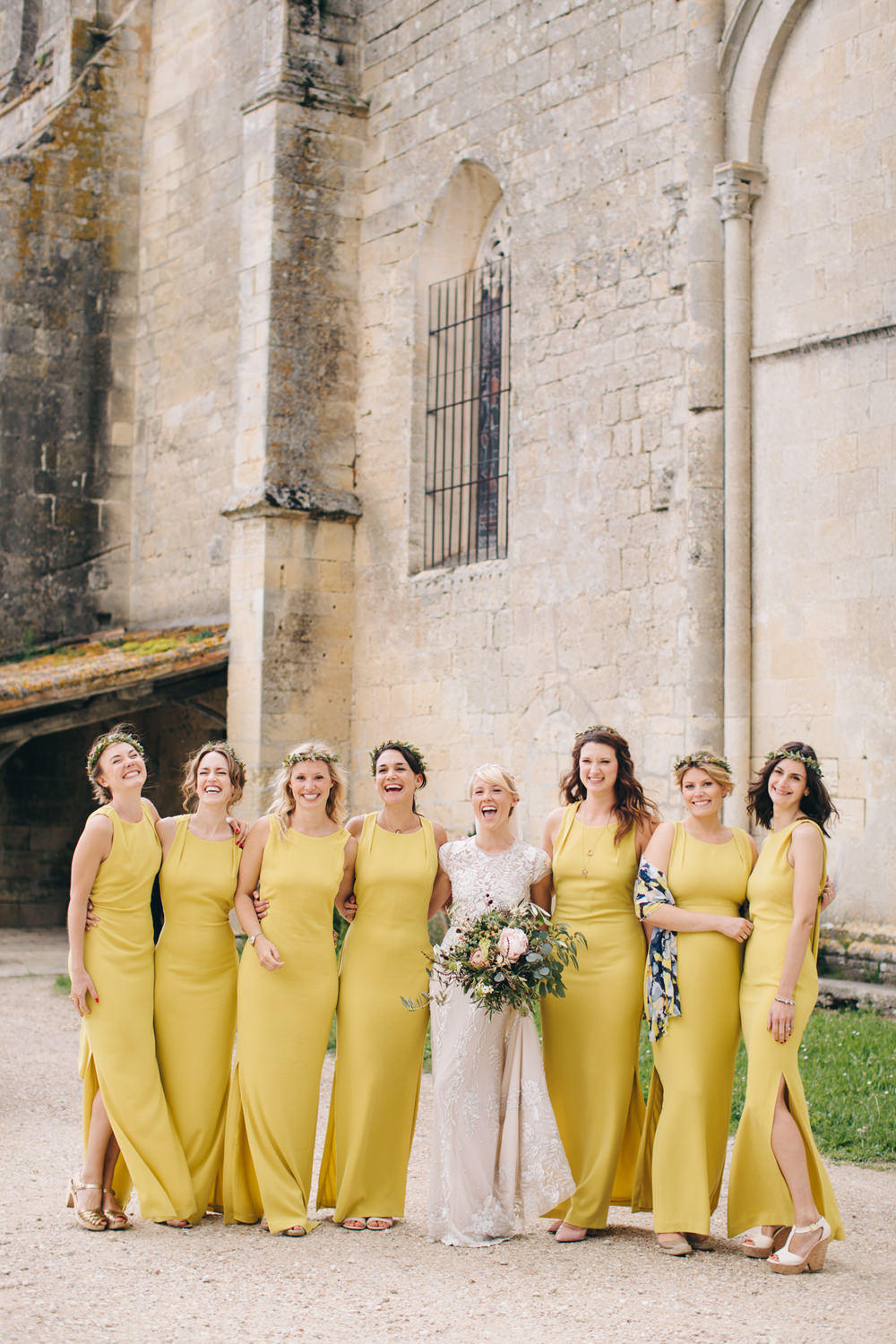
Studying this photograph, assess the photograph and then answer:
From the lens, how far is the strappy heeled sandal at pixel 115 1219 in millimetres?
4918

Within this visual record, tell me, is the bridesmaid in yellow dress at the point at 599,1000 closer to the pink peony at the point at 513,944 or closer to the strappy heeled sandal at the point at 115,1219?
the pink peony at the point at 513,944

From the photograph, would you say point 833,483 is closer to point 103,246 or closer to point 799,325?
point 799,325

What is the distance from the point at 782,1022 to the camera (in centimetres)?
461

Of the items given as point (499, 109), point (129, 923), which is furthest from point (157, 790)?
point (129, 923)

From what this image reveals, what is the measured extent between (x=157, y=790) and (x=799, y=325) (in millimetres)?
9227

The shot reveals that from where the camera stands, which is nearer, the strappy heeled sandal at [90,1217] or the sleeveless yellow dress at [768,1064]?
the sleeveless yellow dress at [768,1064]

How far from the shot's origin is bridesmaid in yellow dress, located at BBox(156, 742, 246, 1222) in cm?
505

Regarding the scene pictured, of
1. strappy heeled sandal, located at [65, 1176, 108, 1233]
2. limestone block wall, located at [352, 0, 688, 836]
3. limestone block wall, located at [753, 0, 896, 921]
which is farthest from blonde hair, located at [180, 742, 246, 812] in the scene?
limestone block wall, located at [352, 0, 688, 836]

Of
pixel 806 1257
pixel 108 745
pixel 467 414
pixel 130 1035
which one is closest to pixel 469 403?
pixel 467 414

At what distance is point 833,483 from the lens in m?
9.12

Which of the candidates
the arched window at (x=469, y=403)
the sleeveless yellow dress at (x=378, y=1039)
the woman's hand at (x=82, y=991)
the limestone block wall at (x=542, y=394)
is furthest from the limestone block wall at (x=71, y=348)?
the sleeveless yellow dress at (x=378, y=1039)

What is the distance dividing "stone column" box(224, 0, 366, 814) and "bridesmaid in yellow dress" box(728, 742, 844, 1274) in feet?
27.8

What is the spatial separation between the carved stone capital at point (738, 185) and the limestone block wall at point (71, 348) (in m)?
8.62

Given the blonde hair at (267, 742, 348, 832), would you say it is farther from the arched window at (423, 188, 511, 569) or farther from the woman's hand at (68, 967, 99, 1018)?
the arched window at (423, 188, 511, 569)
